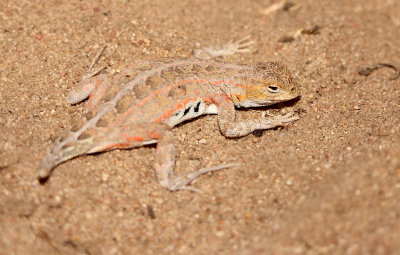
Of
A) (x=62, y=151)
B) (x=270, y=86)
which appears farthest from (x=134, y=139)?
(x=270, y=86)

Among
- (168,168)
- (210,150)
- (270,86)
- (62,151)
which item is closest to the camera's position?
(62,151)

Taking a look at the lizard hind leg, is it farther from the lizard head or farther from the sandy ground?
the lizard head

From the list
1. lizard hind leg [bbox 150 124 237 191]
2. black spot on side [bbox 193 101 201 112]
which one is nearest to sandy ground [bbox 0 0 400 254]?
lizard hind leg [bbox 150 124 237 191]

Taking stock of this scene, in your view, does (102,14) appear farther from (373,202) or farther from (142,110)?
(373,202)

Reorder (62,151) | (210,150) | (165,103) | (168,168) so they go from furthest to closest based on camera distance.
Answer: (210,150) < (165,103) < (168,168) < (62,151)

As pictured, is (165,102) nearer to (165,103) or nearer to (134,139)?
(165,103)

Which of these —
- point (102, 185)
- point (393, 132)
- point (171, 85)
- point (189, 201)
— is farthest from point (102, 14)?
point (393, 132)

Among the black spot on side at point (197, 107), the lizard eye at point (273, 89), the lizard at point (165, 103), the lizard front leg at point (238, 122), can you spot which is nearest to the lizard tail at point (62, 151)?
the lizard at point (165, 103)
